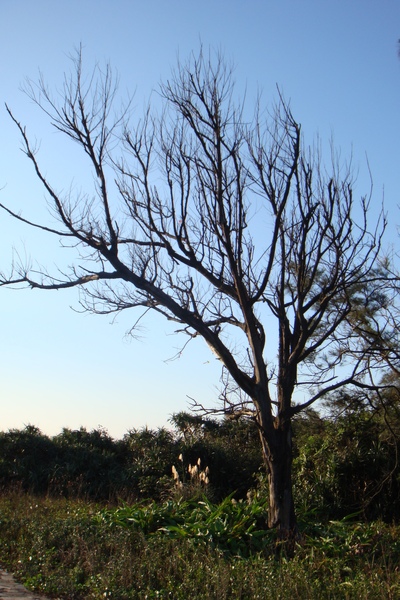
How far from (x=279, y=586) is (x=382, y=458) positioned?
820 cm

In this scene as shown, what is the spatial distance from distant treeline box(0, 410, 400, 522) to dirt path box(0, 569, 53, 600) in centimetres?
514

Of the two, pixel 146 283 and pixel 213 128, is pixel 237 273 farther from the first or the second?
pixel 213 128

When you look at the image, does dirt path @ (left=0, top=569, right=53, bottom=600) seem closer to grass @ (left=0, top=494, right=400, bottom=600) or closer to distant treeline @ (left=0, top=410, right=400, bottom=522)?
grass @ (left=0, top=494, right=400, bottom=600)

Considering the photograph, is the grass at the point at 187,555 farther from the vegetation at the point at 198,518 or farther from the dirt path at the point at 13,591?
the dirt path at the point at 13,591

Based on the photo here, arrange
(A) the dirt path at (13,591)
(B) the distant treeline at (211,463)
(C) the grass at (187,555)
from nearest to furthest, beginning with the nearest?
(C) the grass at (187,555), (A) the dirt path at (13,591), (B) the distant treeline at (211,463)

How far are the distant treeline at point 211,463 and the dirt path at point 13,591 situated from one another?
5.14 m

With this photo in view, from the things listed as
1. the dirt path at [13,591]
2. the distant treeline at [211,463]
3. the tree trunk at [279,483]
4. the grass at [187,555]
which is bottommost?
the dirt path at [13,591]

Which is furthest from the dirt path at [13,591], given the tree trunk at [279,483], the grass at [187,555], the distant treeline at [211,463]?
the distant treeline at [211,463]

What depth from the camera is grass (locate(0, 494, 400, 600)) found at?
648 cm

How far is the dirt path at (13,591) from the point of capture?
677cm

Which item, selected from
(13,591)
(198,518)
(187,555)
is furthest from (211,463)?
(13,591)

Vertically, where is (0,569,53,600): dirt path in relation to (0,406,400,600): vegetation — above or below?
below

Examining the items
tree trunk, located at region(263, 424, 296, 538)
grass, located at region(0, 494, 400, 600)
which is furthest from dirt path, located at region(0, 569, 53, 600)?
tree trunk, located at region(263, 424, 296, 538)

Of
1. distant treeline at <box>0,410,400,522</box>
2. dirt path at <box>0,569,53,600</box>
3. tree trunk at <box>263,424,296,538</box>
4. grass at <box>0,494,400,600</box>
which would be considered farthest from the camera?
distant treeline at <box>0,410,400,522</box>
